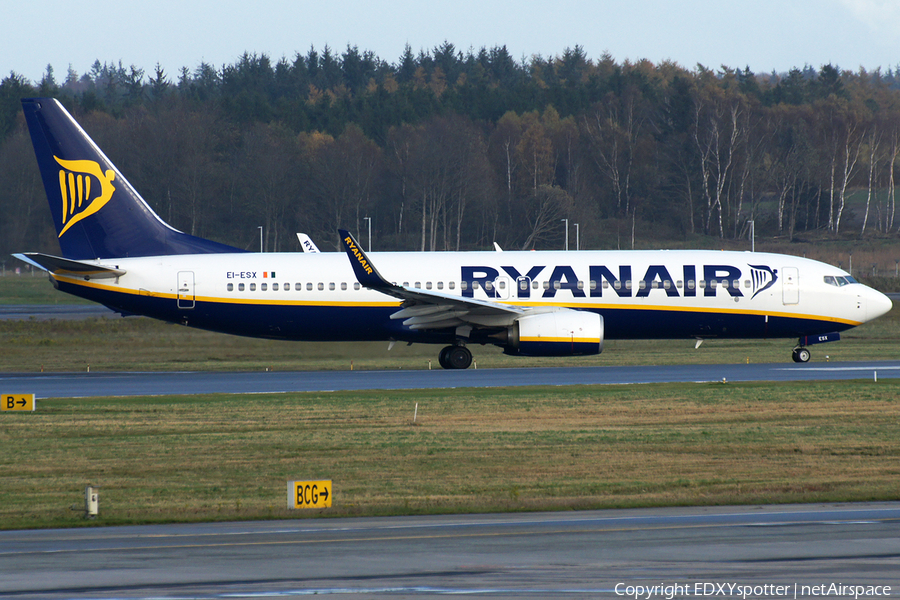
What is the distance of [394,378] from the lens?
3259 cm

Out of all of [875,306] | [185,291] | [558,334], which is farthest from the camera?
[875,306]

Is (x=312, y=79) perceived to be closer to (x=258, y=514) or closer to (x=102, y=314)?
(x=102, y=314)

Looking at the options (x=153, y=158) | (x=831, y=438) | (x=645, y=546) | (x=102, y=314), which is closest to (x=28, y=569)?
(x=645, y=546)

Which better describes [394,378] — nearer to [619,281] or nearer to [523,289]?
[523,289]

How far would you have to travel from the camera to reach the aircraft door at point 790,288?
112 ft

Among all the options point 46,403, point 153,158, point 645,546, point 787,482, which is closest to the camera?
point 645,546

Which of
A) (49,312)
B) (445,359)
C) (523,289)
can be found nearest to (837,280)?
(523,289)

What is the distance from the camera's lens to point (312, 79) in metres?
179

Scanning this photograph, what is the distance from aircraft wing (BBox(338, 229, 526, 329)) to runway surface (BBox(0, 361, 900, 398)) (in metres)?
1.73

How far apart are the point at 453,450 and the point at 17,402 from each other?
12.9 meters

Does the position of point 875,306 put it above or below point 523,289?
below

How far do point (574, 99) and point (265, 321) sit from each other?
378ft

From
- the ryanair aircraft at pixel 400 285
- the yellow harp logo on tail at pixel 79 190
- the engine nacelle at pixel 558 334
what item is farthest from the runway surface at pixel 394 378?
the yellow harp logo on tail at pixel 79 190

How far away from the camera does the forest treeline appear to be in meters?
113
